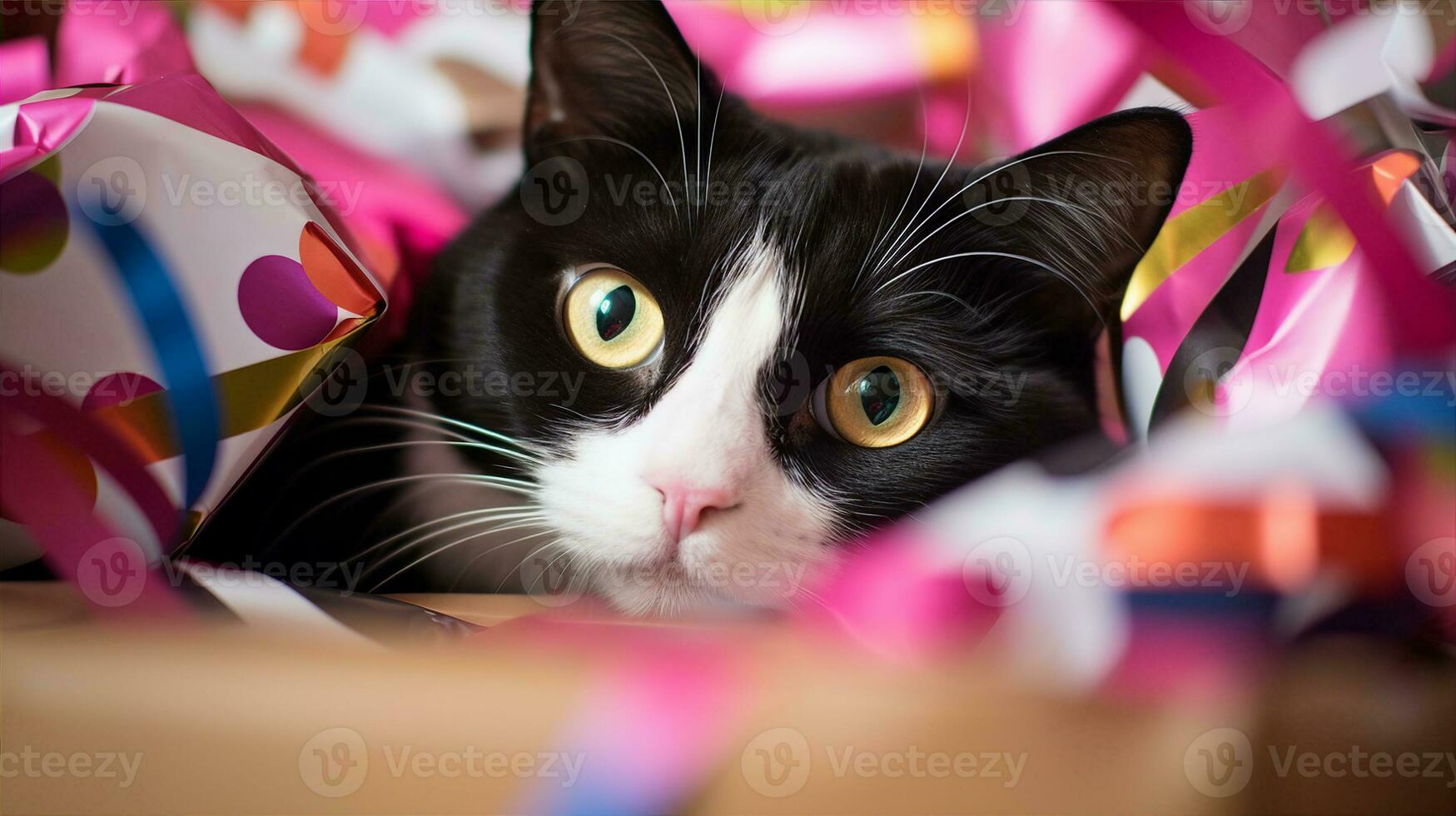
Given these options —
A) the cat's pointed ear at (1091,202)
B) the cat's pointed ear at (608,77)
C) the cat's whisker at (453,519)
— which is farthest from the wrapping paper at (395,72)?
the cat's pointed ear at (1091,202)

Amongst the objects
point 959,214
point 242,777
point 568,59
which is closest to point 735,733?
point 242,777

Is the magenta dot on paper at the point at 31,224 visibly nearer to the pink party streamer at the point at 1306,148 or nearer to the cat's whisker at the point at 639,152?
the cat's whisker at the point at 639,152

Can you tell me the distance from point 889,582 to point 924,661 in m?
0.07

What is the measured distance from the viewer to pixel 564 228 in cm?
72

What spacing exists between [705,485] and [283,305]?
0.27 m

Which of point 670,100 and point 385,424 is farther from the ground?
point 670,100

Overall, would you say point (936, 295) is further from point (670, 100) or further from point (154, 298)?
point (154, 298)

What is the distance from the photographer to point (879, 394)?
649 mm

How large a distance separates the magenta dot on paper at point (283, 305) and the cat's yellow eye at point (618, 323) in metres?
0.19

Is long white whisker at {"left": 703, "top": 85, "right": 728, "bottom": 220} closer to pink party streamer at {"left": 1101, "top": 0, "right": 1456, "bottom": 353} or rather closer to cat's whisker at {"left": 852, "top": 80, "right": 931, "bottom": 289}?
cat's whisker at {"left": 852, "top": 80, "right": 931, "bottom": 289}

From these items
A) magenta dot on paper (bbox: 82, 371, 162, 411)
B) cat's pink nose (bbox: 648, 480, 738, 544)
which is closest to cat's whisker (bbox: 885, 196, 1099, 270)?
cat's pink nose (bbox: 648, 480, 738, 544)

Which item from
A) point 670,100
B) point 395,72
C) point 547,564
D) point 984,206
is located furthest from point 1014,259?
point 395,72

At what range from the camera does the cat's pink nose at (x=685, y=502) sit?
1.88 ft

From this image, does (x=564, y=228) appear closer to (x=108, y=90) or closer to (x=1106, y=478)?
(x=108, y=90)
